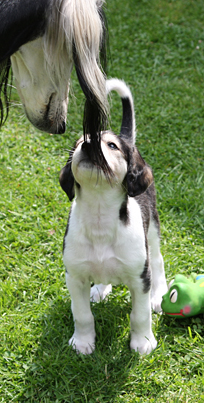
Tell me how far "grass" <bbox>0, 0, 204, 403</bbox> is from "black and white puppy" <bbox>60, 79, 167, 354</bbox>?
0.19 meters

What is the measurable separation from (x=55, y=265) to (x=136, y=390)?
1236mm

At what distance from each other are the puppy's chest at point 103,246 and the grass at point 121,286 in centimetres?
62

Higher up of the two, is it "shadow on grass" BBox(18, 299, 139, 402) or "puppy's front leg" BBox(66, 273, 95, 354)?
"puppy's front leg" BBox(66, 273, 95, 354)

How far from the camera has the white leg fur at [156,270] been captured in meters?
3.33

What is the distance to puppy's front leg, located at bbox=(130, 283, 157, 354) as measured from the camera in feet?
9.32

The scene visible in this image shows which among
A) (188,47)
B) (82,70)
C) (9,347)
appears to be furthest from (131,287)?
(188,47)

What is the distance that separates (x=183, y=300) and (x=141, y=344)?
40 centimetres

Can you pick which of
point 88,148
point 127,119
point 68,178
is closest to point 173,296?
point 68,178

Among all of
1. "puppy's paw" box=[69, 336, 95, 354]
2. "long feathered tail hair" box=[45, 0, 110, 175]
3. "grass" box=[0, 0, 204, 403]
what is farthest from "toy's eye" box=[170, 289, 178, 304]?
"long feathered tail hair" box=[45, 0, 110, 175]

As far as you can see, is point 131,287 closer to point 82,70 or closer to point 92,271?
point 92,271

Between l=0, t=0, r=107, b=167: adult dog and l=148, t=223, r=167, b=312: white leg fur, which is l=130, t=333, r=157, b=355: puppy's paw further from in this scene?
l=0, t=0, r=107, b=167: adult dog

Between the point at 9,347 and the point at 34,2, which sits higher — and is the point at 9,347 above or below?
below

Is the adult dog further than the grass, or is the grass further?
the grass

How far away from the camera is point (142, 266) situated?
9.08ft
